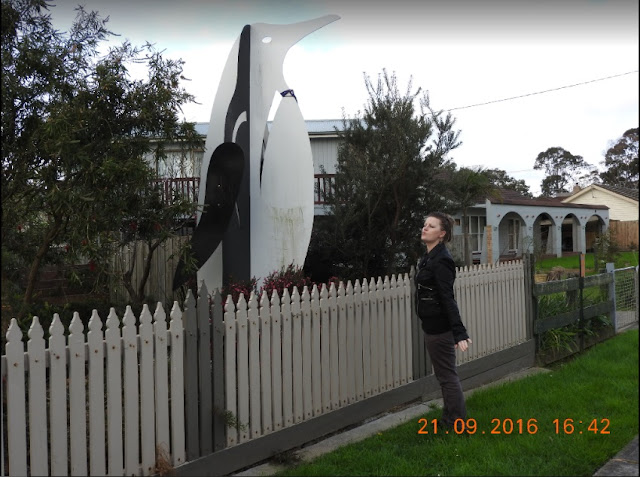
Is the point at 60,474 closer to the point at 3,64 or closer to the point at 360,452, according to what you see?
the point at 360,452

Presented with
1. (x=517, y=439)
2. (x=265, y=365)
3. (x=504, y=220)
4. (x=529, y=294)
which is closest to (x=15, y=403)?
(x=265, y=365)

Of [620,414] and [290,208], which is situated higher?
[290,208]

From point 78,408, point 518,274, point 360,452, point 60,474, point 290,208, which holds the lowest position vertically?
point 360,452

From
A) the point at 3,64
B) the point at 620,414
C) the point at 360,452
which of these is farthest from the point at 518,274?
the point at 3,64

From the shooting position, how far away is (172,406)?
3629 mm

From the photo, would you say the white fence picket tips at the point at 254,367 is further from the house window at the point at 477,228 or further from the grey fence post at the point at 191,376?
the house window at the point at 477,228

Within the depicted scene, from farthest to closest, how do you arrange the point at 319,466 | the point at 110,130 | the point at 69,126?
the point at 110,130, the point at 69,126, the point at 319,466

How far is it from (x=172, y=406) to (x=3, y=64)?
426cm

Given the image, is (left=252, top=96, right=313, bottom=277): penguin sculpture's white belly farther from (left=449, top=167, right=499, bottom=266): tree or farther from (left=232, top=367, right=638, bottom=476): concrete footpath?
(left=449, top=167, right=499, bottom=266): tree

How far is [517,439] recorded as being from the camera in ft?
14.0

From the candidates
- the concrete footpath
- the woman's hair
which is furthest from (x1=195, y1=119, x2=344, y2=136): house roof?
the woman's hair

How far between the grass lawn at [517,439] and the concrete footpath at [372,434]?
5.3 inches

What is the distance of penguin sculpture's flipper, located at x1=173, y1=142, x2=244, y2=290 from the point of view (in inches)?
302

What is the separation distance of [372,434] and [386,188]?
6.26 meters
